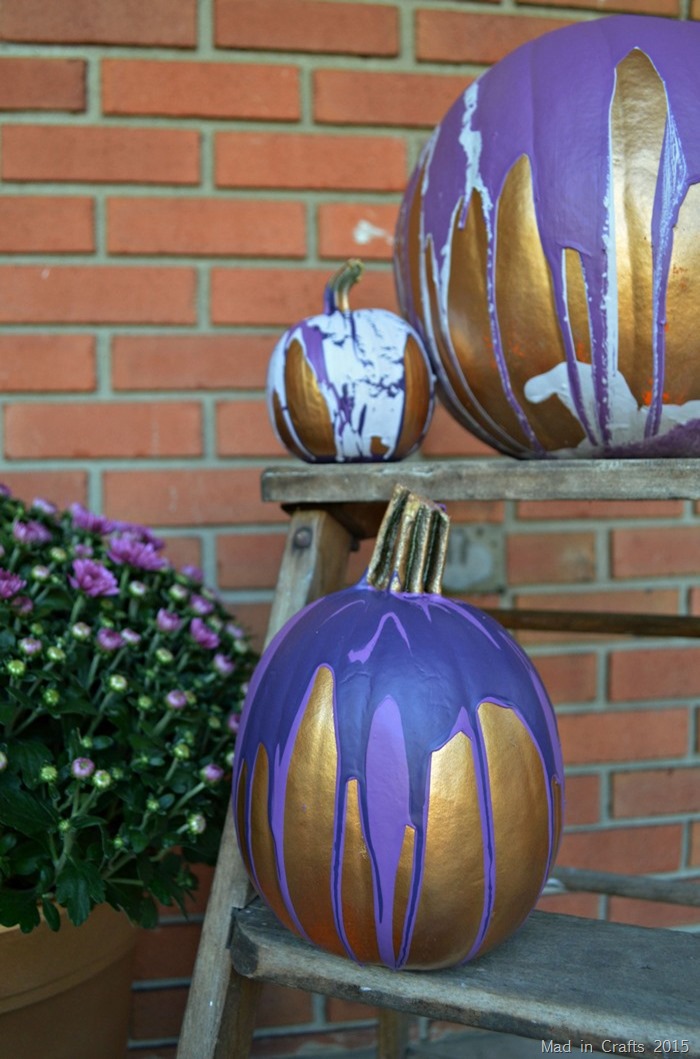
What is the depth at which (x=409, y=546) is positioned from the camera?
69 centimetres

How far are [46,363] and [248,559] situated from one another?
0.38m

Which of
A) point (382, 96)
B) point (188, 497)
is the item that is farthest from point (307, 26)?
point (188, 497)

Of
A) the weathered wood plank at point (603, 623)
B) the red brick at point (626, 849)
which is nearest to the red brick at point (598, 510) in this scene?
the weathered wood plank at point (603, 623)

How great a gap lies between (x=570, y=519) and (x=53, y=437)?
2.49ft

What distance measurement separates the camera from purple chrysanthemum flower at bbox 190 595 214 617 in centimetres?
97

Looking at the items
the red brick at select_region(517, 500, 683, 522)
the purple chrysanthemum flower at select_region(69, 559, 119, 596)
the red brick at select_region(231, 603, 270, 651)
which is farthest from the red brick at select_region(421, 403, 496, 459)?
the purple chrysanthemum flower at select_region(69, 559, 119, 596)

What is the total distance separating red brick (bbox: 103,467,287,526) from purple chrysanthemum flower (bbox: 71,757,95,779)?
1.80 ft

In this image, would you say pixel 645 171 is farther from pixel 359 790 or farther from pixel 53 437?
pixel 53 437

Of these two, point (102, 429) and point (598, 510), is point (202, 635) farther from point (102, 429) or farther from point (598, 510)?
point (598, 510)

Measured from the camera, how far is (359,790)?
62 cm

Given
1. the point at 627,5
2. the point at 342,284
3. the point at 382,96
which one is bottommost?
the point at 342,284

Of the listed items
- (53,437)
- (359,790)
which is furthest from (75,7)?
(359,790)

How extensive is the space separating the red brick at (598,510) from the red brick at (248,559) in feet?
1.23

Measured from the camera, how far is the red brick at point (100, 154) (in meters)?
1.20
